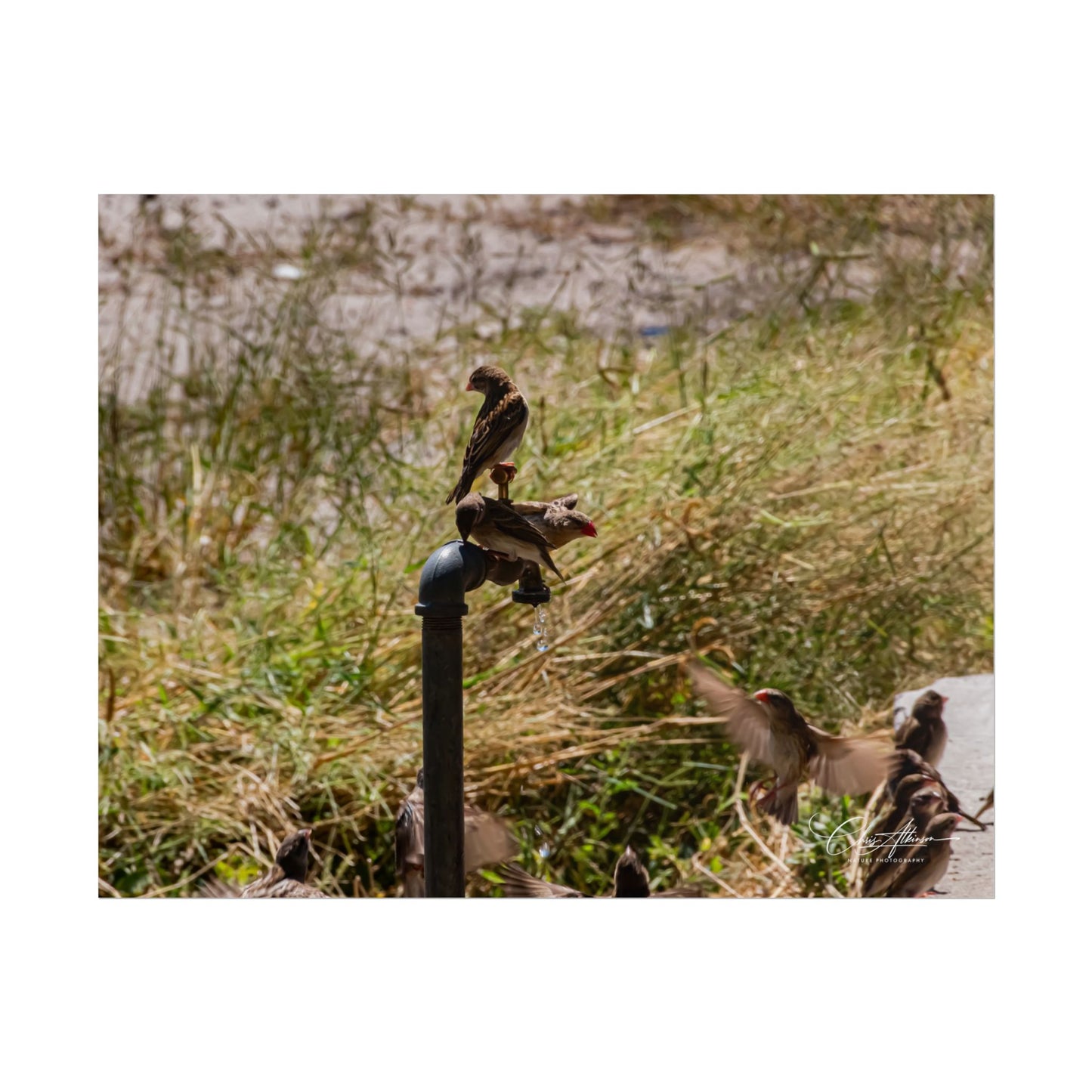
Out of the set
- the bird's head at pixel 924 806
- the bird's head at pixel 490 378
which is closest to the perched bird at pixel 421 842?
the bird's head at pixel 490 378

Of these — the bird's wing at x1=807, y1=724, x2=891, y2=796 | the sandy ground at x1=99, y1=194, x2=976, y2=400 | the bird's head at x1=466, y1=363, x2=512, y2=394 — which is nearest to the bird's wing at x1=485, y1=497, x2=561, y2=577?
the bird's head at x1=466, y1=363, x2=512, y2=394

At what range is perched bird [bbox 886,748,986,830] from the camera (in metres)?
2.69

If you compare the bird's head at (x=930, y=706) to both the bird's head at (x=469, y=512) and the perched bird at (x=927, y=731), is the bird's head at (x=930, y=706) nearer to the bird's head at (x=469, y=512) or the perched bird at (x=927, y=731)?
the perched bird at (x=927, y=731)

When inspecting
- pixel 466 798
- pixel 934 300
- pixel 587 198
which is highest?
pixel 587 198

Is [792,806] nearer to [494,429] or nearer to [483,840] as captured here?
[483,840]

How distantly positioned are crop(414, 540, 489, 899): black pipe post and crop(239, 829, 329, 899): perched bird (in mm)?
547

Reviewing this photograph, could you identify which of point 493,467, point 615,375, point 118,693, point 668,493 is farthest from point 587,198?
point 118,693

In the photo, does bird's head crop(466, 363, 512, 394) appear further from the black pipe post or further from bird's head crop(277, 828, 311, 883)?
bird's head crop(277, 828, 311, 883)

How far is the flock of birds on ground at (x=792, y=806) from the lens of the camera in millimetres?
2498

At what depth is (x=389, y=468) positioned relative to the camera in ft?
10.4

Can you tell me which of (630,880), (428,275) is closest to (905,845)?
(630,880)

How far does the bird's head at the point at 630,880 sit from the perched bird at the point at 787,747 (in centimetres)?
35

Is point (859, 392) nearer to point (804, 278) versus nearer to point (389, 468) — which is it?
point (804, 278)

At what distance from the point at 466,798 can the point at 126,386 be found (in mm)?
1452
